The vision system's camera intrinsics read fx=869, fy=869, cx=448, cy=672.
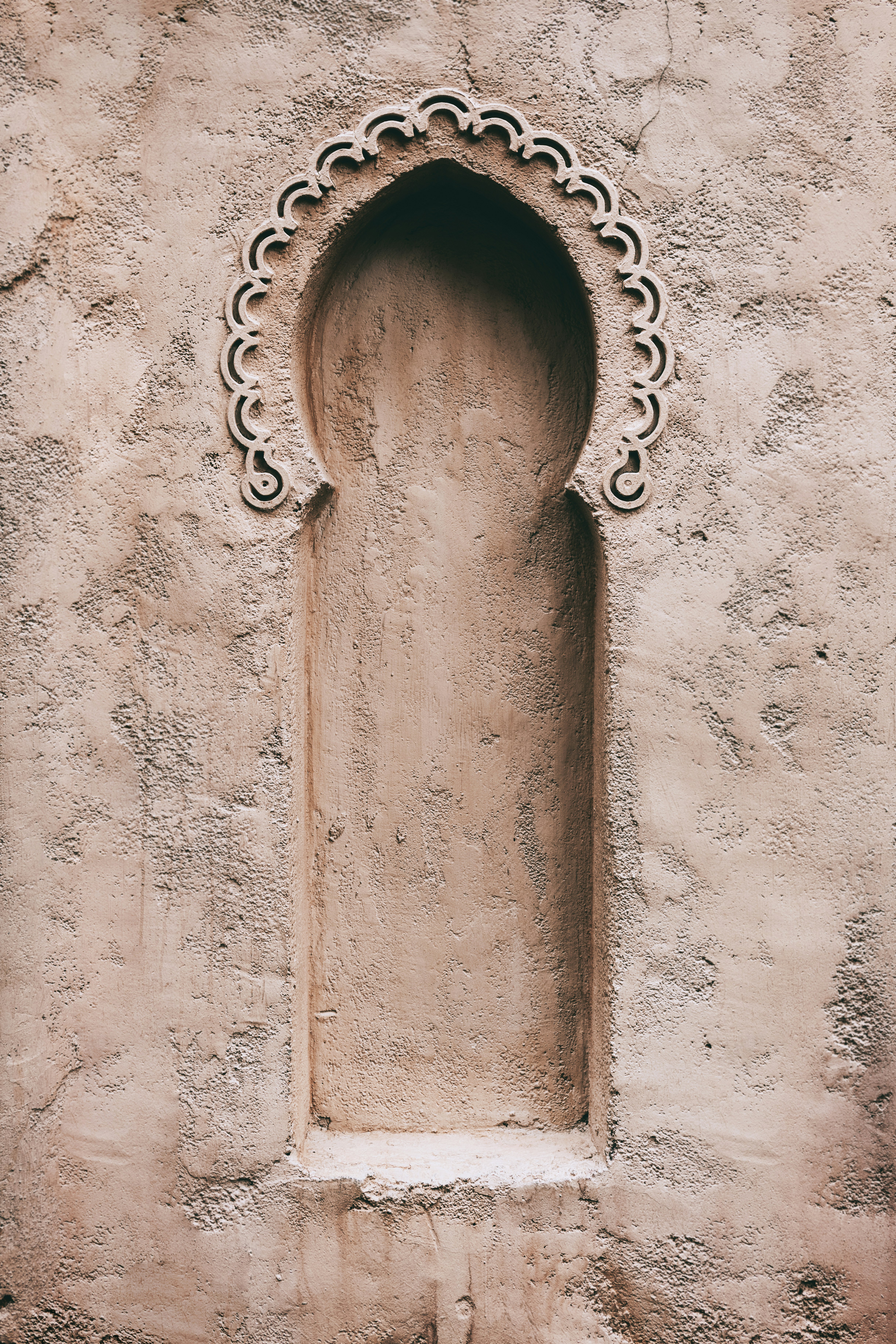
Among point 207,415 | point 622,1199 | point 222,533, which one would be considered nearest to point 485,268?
point 207,415

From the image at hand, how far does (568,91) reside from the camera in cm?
197

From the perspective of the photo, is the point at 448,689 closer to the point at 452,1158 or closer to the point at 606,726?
the point at 606,726

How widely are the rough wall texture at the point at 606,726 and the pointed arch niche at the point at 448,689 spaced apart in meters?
0.18

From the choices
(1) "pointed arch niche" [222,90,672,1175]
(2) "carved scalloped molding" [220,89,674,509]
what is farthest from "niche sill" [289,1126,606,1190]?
(2) "carved scalloped molding" [220,89,674,509]

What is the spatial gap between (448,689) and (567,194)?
118cm

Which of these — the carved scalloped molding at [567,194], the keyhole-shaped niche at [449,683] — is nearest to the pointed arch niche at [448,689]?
the keyhole-shaped niche at [449,683]

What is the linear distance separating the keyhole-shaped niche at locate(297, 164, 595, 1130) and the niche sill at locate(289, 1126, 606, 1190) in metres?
0.04

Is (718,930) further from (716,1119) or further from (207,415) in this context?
(207,415)

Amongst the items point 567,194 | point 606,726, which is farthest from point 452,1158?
point 567,194

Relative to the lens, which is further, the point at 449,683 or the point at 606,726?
the point at 449,683

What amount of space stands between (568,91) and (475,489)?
0.91 m

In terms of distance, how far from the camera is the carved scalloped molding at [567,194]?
1.96 m

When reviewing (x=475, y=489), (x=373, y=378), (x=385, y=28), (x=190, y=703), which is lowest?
(x=190, y=703)

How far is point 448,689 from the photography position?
7.16 feet
